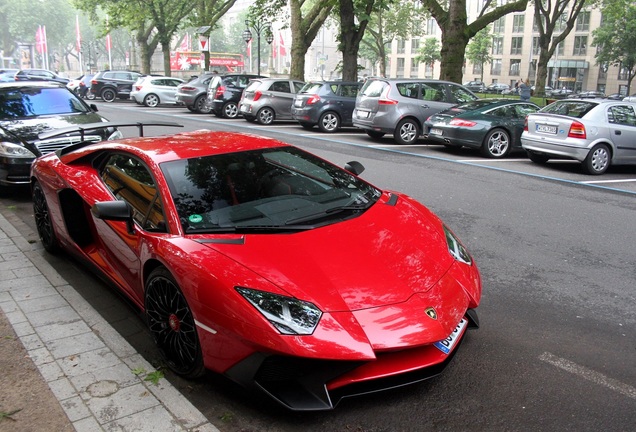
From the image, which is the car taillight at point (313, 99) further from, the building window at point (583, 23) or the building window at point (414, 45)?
the building window at point (414, 45)

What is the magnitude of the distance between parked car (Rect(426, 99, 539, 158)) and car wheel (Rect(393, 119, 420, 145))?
1.46m

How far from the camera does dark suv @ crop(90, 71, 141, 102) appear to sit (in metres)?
31.8

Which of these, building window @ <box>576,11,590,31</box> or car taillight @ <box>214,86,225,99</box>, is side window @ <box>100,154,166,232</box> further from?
building window @ <box>576,11,590,31</box>

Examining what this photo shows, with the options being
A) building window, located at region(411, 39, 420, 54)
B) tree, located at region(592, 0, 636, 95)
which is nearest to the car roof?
tree, located at region(592, 0, 636, 95)

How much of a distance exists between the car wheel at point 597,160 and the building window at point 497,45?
7471cm

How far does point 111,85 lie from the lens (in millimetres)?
31875

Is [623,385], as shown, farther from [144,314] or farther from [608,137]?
[608,137]

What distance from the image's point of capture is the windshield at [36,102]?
8590 mm

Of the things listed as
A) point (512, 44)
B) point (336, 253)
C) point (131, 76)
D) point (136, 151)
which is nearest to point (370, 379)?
point (336, 253)

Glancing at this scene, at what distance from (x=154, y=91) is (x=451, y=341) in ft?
91.3

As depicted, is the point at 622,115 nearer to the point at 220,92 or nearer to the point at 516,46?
the point at 220,92

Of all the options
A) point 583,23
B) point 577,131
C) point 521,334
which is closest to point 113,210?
point 521,334

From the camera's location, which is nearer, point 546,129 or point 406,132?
point 546,129

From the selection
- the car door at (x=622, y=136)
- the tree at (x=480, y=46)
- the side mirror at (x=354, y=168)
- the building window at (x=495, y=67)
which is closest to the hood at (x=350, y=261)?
the side mirror at (x=354, y=168)
